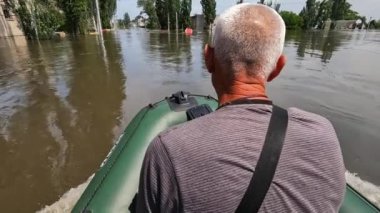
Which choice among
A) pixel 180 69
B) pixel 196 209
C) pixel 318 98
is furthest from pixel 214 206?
pixel 180 69

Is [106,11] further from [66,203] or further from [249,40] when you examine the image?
[249,40]

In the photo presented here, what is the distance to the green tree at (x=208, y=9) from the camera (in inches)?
2174

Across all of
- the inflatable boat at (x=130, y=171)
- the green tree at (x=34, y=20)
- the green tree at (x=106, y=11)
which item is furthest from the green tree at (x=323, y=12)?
the inflatable boat at (x=130, y=171)

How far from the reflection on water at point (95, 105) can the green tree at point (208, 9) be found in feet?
147

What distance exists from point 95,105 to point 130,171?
4.69 meters

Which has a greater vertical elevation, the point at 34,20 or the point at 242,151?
the point at 242,151

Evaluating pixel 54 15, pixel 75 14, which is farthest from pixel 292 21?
pixel 54 15

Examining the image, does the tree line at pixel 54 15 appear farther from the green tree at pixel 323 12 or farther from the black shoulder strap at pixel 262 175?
the green tree at pixel 323 12

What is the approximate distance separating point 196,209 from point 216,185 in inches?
4.4

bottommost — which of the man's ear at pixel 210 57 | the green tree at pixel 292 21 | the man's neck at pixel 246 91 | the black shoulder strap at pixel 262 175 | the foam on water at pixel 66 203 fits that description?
the green tree at pixel 292 21

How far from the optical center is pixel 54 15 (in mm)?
30688

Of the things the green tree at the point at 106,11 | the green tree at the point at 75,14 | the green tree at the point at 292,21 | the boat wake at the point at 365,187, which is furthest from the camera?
the green tree at the point at 292,21

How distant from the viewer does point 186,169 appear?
1.01m

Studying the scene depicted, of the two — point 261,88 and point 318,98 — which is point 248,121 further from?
point 318,98
